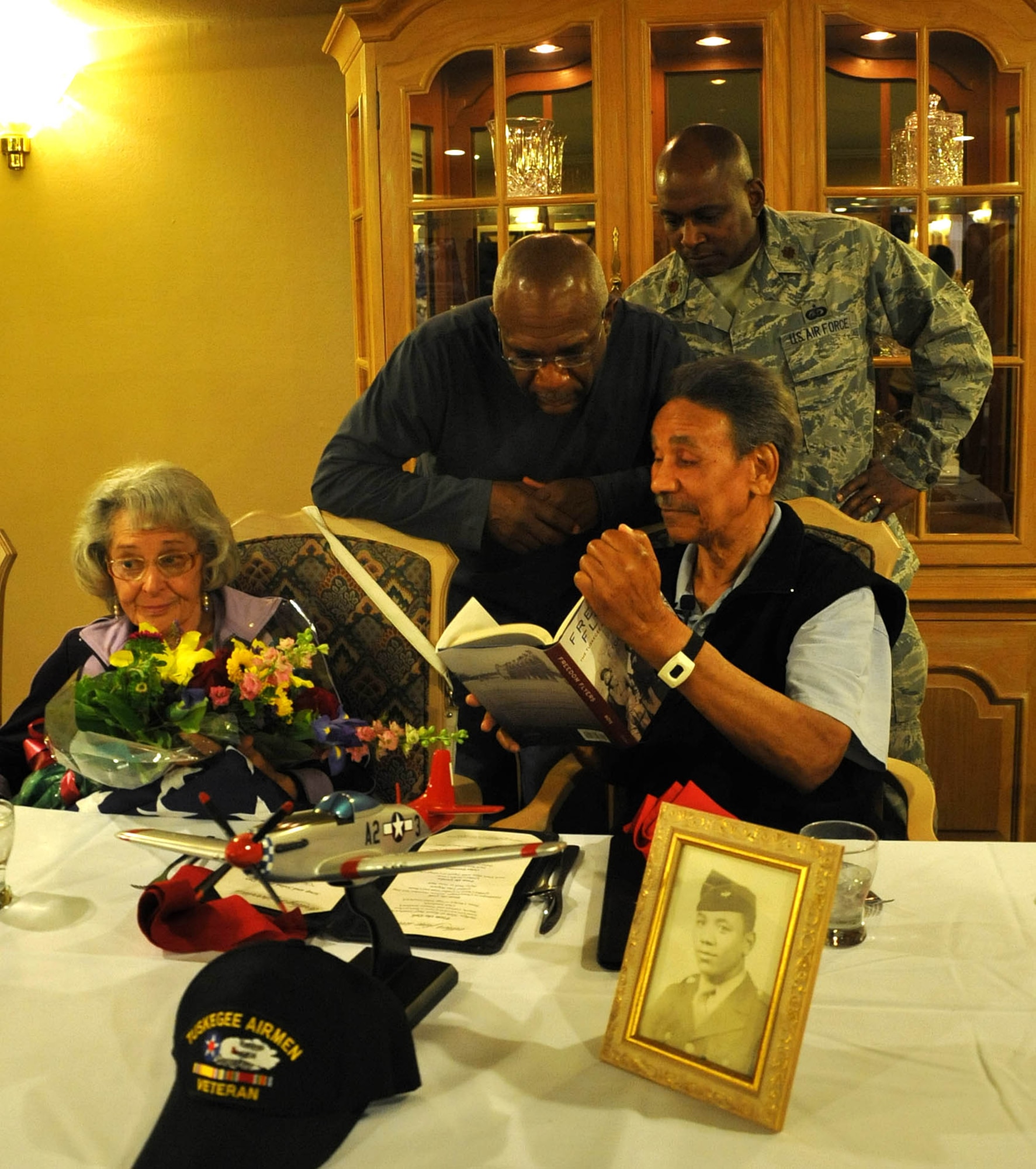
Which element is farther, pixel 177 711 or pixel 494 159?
pixel 494 159

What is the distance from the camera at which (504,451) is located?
2148 mm

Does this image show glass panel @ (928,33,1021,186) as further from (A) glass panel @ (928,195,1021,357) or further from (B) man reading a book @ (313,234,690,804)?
(B) man reading a book @ (313,234,690,804)

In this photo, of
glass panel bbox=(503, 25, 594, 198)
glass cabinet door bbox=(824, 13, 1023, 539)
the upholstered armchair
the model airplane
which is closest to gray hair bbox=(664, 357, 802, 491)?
the upholstered armchair

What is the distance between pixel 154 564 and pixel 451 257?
4.88 ft

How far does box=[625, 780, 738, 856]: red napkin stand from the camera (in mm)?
1247

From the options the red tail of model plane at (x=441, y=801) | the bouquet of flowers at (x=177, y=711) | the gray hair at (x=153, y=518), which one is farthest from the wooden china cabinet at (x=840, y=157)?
the red tail of model plane at (x=441, y=801)

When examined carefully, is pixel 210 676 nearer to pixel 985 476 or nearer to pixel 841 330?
pixel 841 330

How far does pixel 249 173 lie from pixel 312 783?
2.74 meters

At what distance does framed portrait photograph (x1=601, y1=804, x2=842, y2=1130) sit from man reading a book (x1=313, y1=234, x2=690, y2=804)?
3.54ft

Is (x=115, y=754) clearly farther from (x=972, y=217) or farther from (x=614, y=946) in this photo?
(x=972, y=217)

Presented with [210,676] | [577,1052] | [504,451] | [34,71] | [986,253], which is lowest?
A: [577,1052]

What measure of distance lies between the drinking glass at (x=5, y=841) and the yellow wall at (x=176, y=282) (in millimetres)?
2794

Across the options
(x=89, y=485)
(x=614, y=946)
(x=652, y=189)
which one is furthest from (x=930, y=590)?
(x=89, y=485)

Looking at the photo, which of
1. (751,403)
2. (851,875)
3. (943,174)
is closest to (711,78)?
(943,174)
